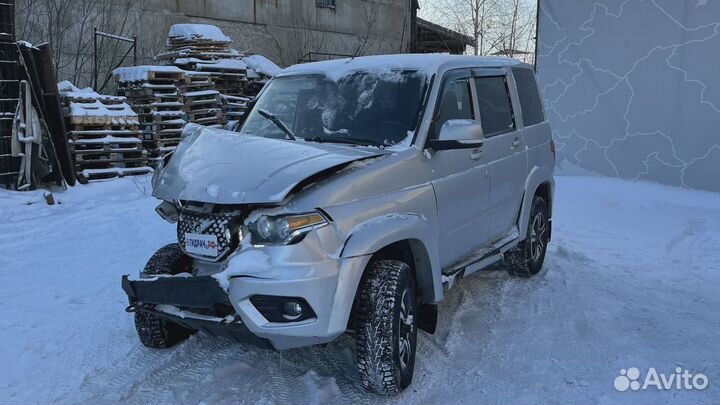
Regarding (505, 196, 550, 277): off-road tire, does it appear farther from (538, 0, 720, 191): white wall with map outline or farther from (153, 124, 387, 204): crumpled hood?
(538, 0, 720, 191): white wall with map outline

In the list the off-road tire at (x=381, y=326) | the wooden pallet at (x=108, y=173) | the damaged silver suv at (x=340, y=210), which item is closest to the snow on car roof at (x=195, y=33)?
the wooden pallet at (x=108, y=173)

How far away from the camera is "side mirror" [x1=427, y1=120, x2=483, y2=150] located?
3.87 metres

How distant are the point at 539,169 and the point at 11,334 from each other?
4.58 meters

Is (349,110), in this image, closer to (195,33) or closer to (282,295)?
(282,295)

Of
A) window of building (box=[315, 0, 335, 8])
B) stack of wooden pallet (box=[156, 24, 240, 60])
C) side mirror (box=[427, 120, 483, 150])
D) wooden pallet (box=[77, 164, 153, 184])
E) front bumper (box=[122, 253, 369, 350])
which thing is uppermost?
window of building (box=[315, 0, 335, 8])

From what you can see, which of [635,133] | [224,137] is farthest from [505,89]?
[635,133]

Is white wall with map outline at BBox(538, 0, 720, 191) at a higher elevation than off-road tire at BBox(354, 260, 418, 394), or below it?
higher

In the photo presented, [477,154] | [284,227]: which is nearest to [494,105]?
[477,154]

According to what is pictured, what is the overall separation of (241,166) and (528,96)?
135 inches

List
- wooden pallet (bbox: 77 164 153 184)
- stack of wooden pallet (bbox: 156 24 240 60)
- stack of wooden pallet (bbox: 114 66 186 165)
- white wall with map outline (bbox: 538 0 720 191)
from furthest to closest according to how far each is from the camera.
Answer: stack of wooden pallet (bbox: 156 24 240 60) < stack of wooden pallet (bbox: 114 66 186 165) < wooden pallet (bbox: 77 164 153 184) < white wall with map outline (bbox: 538 0 720 191)

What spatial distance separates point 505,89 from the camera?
5395 mm

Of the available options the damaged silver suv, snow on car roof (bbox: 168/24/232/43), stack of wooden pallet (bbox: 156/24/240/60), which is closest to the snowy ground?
the damaged silver suv

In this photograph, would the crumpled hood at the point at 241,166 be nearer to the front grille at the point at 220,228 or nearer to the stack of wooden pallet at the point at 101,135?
the front grille at the point at 220,228

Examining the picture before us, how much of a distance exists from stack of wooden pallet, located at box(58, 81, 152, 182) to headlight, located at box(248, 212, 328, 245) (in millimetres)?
7481
